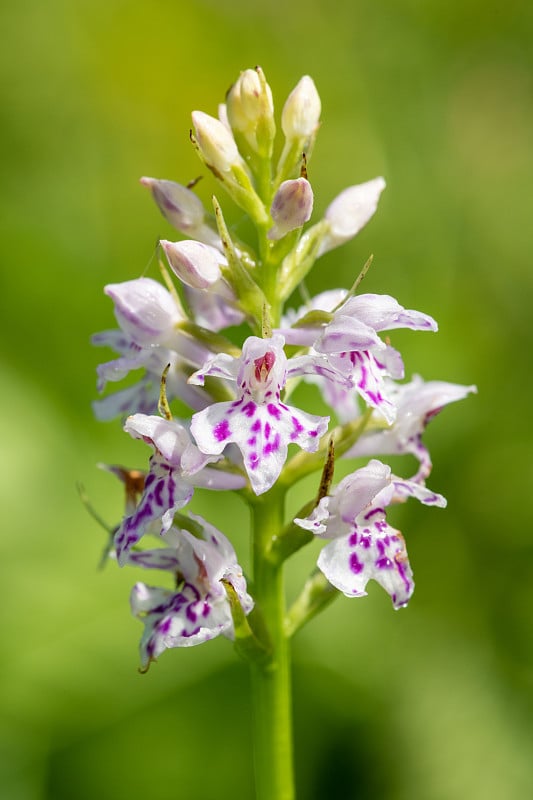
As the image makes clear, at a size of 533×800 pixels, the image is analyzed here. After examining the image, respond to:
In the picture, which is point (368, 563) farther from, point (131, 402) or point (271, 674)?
point (131, 402)

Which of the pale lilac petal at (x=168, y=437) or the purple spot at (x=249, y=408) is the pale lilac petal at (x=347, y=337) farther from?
the pale lilac petal at (x=168, y=437)

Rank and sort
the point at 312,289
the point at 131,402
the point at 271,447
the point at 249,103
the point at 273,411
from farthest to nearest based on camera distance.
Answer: the point at 312,289
the point at 131,402
the point at 249,103
the point at 273,411
the point at 271,447

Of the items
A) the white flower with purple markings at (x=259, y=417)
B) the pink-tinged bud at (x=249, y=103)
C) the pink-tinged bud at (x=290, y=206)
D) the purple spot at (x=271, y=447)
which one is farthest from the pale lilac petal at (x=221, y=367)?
the pink-tinged bud at (x=249, y=103)

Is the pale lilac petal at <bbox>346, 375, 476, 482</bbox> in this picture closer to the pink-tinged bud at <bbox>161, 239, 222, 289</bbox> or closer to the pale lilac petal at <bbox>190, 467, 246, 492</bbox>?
the pale lilac petal at <bbox>190, 467, 246, 492</bbox>

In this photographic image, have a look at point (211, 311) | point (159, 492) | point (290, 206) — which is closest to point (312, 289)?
point (211, 311)

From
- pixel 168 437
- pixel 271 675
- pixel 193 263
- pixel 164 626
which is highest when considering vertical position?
pixel 193 263

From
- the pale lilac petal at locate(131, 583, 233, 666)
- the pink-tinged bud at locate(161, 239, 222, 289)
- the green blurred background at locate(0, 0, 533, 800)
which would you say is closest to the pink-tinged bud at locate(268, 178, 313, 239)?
the pink-tinged bud at locate(161, 239, 222, 289)

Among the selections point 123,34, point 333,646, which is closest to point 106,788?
point 333,646
